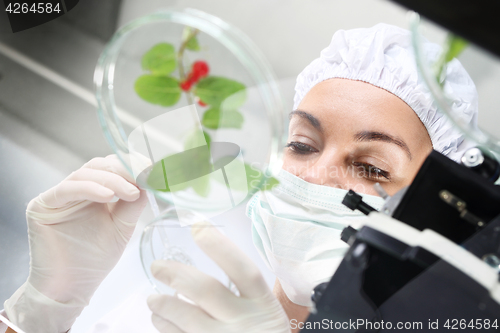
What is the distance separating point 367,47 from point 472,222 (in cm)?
69

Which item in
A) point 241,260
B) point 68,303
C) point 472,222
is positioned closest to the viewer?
point 472,222

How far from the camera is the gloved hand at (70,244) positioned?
3.29ft

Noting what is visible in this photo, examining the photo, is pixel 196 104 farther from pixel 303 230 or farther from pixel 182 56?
pixel 303 230

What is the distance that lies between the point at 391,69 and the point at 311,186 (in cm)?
44

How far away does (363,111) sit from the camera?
0.98 metres

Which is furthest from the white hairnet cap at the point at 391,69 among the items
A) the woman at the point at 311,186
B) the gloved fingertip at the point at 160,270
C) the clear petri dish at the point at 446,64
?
the gloved fingertip at the point at 160,270

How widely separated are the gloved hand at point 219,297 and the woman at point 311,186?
21 centimetres

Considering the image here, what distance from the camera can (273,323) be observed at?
2.39 ft

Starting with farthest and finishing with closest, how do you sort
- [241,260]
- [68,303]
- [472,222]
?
[68,303], [241,260], [472,222]

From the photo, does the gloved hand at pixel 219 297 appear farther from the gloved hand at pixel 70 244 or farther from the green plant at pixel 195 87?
the gloved hand at pixel 70 244

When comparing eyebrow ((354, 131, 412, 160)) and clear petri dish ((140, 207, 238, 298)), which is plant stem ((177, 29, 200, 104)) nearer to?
clear petri dish ((140, 207, 238, 298))

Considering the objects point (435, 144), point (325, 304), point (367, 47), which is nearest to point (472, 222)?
point (325, 304)

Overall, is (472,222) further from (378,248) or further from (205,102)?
(205,102)

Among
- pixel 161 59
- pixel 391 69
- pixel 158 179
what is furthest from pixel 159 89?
pixel 391 69
